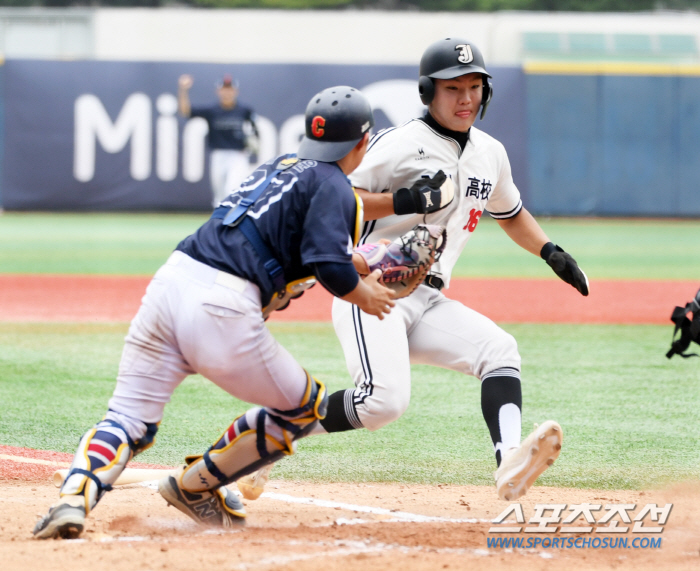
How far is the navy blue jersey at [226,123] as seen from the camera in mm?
15422

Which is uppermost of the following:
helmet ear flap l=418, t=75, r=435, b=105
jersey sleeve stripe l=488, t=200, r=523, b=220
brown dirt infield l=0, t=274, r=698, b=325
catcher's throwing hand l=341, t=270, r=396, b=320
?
helmet ear flap l=418, t=75, r=435, b=105

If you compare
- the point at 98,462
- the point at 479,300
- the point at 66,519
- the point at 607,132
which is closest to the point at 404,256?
the point at 98,462

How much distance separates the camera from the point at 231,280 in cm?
325

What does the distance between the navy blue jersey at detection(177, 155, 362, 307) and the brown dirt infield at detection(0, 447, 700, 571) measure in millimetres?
903

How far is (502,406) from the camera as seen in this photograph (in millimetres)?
3914

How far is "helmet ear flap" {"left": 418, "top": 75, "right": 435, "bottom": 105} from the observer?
4172 mm

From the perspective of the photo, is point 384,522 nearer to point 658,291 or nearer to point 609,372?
point 609,372

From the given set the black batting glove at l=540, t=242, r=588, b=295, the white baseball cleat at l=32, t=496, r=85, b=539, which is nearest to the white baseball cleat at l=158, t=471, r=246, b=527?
the white baseball cleat at l=32, t=496, r=85, b=539

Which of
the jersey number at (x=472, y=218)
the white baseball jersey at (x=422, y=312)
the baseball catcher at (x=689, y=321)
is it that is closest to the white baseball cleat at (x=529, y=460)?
the white baseball jersey at (x=422, y=312)

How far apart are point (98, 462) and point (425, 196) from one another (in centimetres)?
163

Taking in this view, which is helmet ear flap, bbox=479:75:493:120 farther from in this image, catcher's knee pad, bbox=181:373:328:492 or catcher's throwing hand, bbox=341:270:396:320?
catcher's knee pad, bbox=181:373:328:492

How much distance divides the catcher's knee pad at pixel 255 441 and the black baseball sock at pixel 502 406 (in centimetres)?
82

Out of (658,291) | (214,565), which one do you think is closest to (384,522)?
(214,565)

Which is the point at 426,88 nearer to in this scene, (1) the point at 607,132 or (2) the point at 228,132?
(2) the point at 228,132
